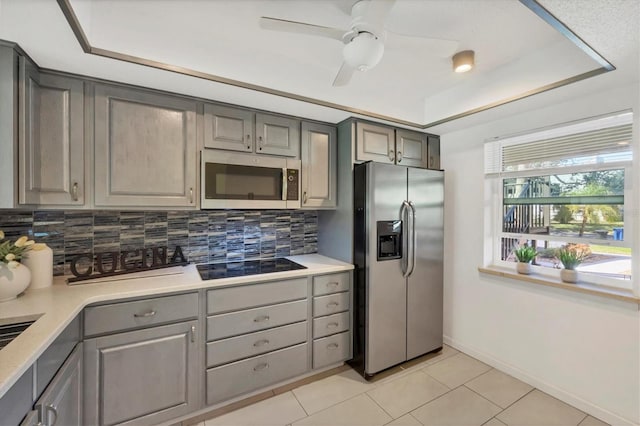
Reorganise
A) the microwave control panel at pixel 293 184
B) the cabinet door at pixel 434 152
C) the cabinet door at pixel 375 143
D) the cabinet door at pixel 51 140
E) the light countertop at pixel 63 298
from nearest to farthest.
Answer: the light countertop at pixel 63 298
the cabinet door at pixel 51 140
the microwave control panel at pixel 293 184
the cabinet door at pixel 375 143
the cabinet door at pixel 434 152

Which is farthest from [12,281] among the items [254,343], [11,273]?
[254,343]

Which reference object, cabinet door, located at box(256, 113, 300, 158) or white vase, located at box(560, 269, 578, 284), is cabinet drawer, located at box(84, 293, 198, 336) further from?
white vase, located at box(560, 269, 578, 284)

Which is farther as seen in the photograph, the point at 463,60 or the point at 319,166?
the point at 319,166

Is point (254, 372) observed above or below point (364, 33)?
below

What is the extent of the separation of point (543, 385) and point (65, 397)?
3.00 metres

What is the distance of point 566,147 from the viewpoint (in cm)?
209

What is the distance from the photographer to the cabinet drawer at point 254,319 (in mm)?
1830

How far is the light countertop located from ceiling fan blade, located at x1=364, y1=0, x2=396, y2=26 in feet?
5.29

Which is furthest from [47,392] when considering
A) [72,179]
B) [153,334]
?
[72,179]

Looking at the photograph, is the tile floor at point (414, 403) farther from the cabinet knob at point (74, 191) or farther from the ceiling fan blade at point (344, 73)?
the ceiling fan blade at point (344, 73)

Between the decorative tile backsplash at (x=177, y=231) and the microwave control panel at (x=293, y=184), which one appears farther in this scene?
the microwave control panel at (x=293, y=184)

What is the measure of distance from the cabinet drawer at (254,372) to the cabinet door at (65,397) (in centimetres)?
66

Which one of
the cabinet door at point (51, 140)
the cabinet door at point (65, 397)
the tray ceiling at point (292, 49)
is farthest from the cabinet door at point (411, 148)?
the cabinet door at point (65, 397)

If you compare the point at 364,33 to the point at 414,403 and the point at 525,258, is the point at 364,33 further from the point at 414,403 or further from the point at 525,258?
the point at 414,403
